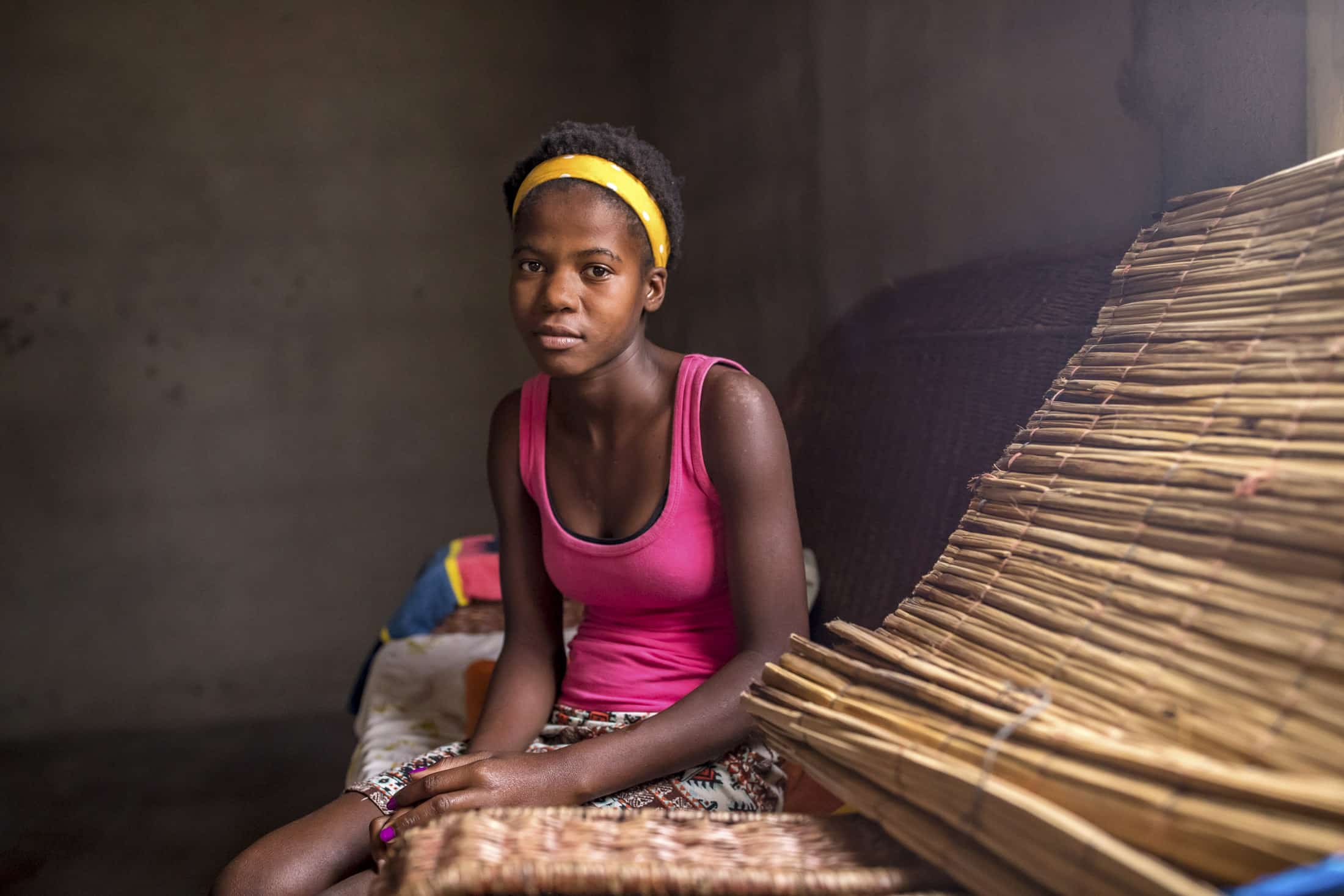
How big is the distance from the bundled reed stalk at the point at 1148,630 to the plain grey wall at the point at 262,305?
2.40 metres

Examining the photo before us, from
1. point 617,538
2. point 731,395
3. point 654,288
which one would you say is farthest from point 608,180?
point 617,538

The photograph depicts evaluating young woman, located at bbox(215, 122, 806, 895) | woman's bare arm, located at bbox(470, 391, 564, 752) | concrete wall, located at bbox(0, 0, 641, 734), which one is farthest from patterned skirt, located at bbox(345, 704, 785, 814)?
concrete wall, located at bbox(0, 0, 641, 734)

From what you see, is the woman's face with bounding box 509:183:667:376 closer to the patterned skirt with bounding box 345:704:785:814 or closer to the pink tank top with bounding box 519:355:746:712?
the pink tank top with bounding box 519:355:746:712

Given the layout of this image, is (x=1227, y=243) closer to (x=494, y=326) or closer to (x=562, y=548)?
(x=562, y=548)

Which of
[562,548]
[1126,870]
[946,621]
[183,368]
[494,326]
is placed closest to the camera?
[1126,870]

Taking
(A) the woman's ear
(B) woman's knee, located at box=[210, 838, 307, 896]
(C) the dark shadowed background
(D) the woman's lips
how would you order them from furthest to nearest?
(C) the dark shadowed background, (A) the woman's ear, (D) the woman's lips, (B) woman's knee, located at box=[210, 838, 307, 896]

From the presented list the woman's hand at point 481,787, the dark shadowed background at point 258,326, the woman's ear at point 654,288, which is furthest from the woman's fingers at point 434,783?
the dark shadowed background at point 258,326

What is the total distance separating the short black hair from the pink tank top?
0.23 meters

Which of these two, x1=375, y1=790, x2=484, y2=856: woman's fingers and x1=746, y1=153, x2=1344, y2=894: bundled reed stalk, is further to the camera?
x1=375, y1=790, x2=484, y2=856: woman's fingers

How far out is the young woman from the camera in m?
1.25

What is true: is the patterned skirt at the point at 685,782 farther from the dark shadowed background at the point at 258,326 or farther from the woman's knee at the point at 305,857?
the dark shadowed background at the point at 258,326

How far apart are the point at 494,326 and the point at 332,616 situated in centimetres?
133

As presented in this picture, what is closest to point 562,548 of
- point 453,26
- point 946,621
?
point 946,621

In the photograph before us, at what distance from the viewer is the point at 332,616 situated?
4.09 meters
